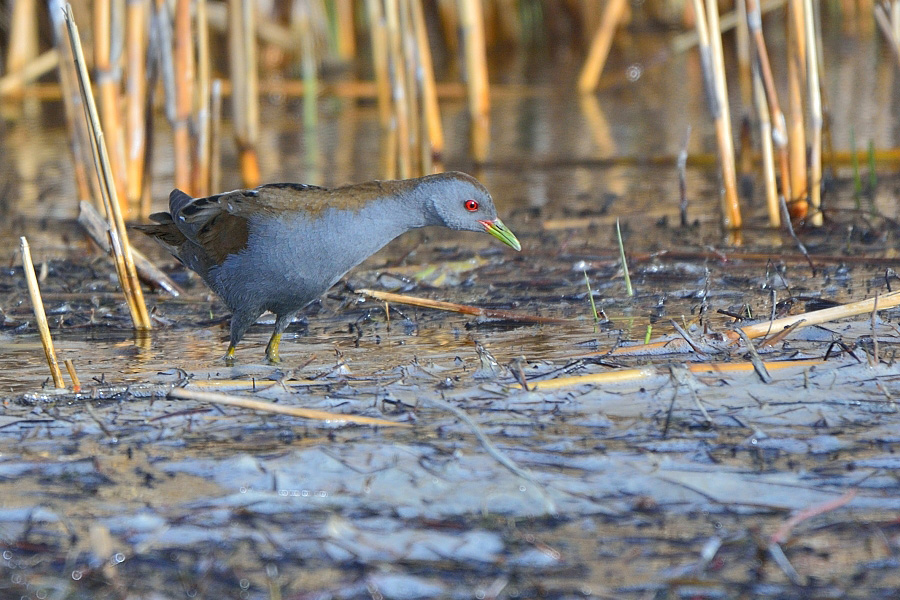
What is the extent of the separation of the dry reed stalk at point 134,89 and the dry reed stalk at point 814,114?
2.93 meters

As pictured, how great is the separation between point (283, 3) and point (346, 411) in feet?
33.7

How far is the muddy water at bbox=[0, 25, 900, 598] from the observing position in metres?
2.00

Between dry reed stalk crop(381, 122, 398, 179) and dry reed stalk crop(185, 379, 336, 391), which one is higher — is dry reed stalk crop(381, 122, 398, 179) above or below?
above

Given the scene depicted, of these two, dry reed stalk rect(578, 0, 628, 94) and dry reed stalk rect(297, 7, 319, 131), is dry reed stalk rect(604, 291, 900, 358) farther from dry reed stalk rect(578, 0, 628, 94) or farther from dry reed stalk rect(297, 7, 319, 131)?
dry reed stalk rect(297, 7, 319, 131)

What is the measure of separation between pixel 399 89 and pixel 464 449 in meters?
3.51

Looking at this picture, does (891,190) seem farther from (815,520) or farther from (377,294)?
(815,520)

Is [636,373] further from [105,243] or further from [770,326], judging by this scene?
[105,243]

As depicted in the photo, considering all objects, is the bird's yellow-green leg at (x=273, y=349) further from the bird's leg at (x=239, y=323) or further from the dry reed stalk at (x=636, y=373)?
the dry reed stalk at (x=636, y=373)

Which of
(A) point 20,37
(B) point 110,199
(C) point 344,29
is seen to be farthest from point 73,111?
(C) point 344,29

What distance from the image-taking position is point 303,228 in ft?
10.8

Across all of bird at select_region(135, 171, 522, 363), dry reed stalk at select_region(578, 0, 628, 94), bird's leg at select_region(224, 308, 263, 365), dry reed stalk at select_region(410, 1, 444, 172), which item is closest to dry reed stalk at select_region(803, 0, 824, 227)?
bird at select_region(135, 171, 522, 363)

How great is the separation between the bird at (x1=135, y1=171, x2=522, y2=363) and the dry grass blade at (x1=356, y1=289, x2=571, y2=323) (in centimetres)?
31

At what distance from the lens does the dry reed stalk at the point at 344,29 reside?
38.2ft

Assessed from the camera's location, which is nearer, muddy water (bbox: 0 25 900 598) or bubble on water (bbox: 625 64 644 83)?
muddy water (bbox: 0 25 900 598)
